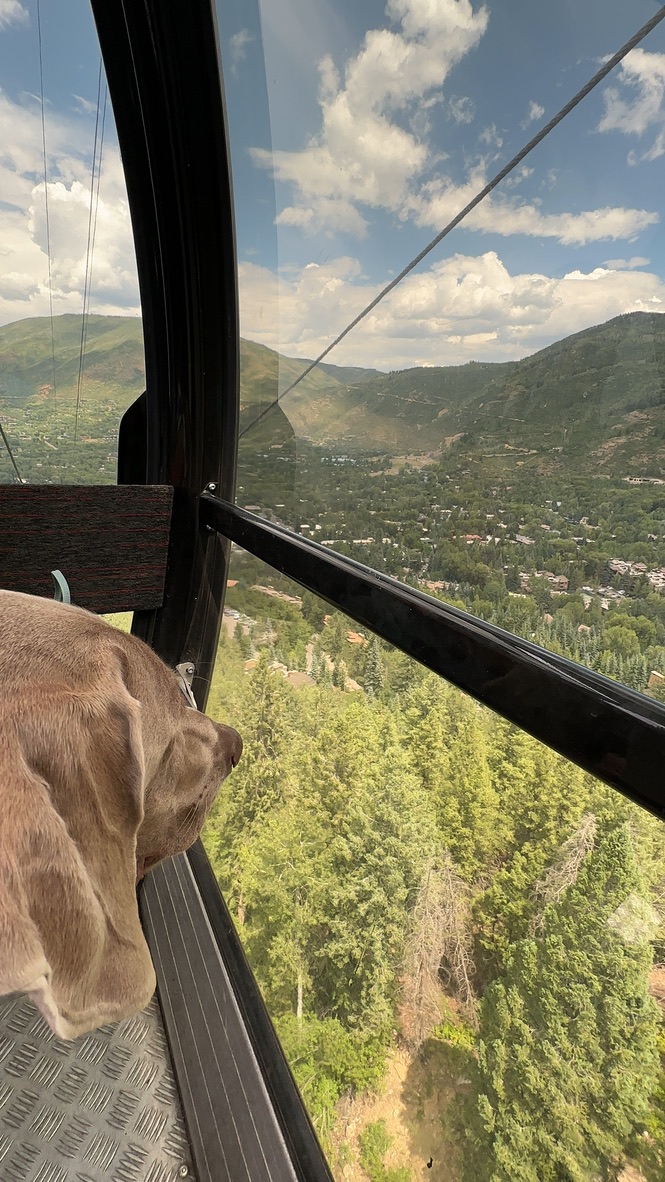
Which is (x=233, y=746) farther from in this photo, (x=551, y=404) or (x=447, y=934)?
(x=551, y=404)

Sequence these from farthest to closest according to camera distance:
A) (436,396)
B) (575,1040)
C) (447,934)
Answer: (436,396) → (447,934) → (575,1040)

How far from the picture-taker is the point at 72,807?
0.57 metres

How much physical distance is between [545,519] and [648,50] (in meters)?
0.60

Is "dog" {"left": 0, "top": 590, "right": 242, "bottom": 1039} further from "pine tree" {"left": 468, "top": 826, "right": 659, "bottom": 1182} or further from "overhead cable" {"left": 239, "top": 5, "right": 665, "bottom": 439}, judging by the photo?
"overhead cable" {"left": 239, "top": 5, "right": 665, "bottom": 439}

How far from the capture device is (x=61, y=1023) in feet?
1.67

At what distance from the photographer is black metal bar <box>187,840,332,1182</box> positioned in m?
0.91

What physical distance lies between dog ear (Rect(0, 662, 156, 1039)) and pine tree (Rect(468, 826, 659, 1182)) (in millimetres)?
473

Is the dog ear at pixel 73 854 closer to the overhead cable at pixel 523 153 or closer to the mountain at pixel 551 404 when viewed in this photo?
the mountain at pixel 551 404

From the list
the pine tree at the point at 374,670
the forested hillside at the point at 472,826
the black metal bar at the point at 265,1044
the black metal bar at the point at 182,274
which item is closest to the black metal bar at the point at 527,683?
the forested hillside at the point at 472,826

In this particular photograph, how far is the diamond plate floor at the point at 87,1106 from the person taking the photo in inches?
33.8

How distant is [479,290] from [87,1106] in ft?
5.20

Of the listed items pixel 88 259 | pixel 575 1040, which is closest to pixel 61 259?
pixel 88 259

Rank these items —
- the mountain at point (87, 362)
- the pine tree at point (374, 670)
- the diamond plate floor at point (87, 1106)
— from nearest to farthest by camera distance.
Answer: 1. the diamond plate floor at point (87, 1106)
2. the pine tree at point (374, 670)
3. the mountain at point (87, 362)

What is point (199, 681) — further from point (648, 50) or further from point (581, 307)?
point (648, 50)
